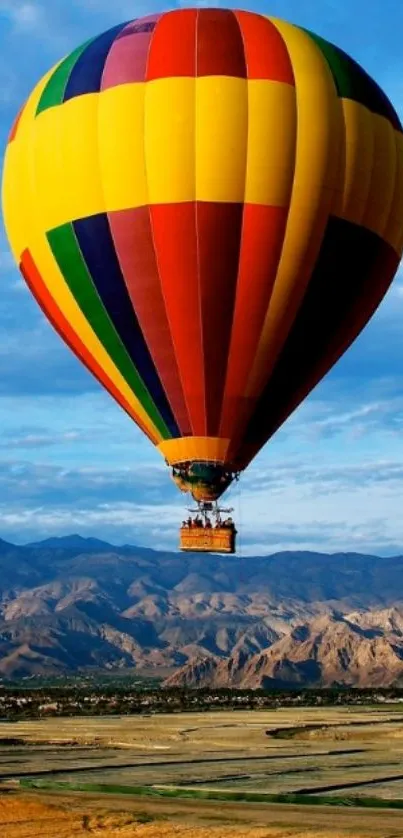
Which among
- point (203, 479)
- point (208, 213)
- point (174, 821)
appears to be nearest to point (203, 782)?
point (174, 821)

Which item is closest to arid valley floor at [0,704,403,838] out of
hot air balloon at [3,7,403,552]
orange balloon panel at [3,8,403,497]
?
hot air balloon at [3,7,403,552]

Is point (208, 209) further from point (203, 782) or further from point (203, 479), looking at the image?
point (203, 782)

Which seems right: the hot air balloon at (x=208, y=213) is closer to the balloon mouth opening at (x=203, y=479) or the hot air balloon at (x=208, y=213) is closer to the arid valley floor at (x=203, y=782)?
the balloon mouth opening at (x=203, y=479)

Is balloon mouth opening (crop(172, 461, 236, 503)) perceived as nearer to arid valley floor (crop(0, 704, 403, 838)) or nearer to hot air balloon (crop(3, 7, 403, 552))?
hot air balloon (crop(3, 7, 403, 552))

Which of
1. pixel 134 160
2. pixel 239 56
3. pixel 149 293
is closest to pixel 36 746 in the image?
pixel 149 293

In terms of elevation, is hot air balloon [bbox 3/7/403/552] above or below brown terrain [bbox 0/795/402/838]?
above

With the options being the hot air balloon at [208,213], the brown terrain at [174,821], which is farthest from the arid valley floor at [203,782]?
the hot air balloon at [208,213]

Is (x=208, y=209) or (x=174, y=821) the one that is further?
(x=208, y=209)
